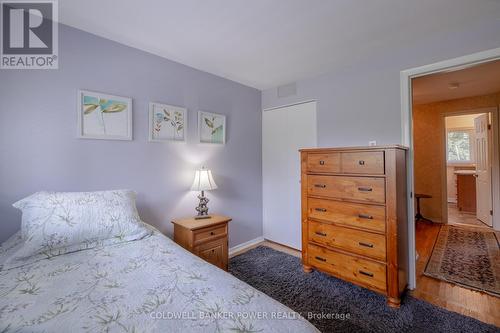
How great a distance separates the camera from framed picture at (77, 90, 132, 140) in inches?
72.7

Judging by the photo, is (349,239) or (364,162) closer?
(364,162)

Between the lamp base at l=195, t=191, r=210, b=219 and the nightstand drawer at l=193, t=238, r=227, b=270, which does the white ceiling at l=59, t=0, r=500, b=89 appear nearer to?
the lamp base at l=195, t=191, r=210, b=219

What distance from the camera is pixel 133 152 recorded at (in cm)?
213

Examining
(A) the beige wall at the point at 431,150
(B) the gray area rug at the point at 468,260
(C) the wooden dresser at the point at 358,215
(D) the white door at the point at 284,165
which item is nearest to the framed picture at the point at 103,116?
(C) the wooden dresser at the point at 358,215

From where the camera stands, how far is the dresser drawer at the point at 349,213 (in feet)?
6.29

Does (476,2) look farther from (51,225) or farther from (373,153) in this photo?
(51,225)

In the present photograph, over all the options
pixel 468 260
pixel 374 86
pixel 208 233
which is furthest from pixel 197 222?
pixel 468 260

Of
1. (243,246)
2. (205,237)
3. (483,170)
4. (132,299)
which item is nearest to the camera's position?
(132,299)

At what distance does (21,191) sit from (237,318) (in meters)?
1.85

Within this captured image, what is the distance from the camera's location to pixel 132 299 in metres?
0.89

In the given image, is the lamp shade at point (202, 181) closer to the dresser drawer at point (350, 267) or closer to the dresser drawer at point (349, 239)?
the dresser drawer at point (349, 239)

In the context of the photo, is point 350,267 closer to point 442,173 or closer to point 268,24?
point 268,24

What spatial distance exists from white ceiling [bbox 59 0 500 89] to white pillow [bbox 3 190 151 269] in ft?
4.56

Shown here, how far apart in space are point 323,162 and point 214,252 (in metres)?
1.44
